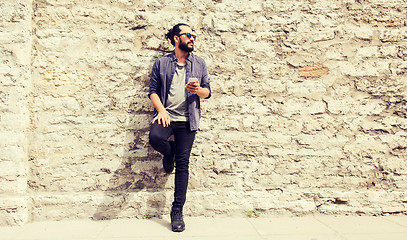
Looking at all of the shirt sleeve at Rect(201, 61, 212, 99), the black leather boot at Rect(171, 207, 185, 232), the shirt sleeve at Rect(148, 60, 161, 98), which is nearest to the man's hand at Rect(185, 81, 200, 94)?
the shirt sleeve at Rect(201, 61, 212, 99)

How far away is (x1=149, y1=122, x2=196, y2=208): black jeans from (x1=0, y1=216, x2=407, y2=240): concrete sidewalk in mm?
309

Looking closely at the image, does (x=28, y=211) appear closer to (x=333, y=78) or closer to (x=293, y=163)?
(x=293, y=163)

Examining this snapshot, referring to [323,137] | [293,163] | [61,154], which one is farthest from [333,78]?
[61,154]

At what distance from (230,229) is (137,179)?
1.07m

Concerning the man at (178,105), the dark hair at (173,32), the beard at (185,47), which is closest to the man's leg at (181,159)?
the man at (178,105)

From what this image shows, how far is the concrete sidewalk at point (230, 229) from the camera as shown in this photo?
7.75 ft

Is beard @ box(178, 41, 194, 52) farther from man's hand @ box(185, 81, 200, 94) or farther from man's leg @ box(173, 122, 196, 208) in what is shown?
man's leg @ box(173, 122, 196, 208)

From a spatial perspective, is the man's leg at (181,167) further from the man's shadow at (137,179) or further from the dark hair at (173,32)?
the dark hair at (173,32)

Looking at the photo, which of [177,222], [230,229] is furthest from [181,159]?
[230,229]

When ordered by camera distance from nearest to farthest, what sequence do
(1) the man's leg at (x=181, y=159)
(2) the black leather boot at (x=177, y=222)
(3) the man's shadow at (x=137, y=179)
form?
(2) the black leather boot at (x=177, y=222) < (1) the man's leg at (x=181, y=159) < (3) the man's shadow at (x=137, y=179)

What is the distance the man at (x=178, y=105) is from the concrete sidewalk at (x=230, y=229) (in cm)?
23

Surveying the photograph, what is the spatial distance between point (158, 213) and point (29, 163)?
4.56 ft

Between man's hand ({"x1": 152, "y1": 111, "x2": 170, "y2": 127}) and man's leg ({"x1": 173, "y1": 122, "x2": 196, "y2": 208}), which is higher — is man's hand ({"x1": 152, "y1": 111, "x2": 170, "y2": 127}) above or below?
above

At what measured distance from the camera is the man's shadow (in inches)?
112
